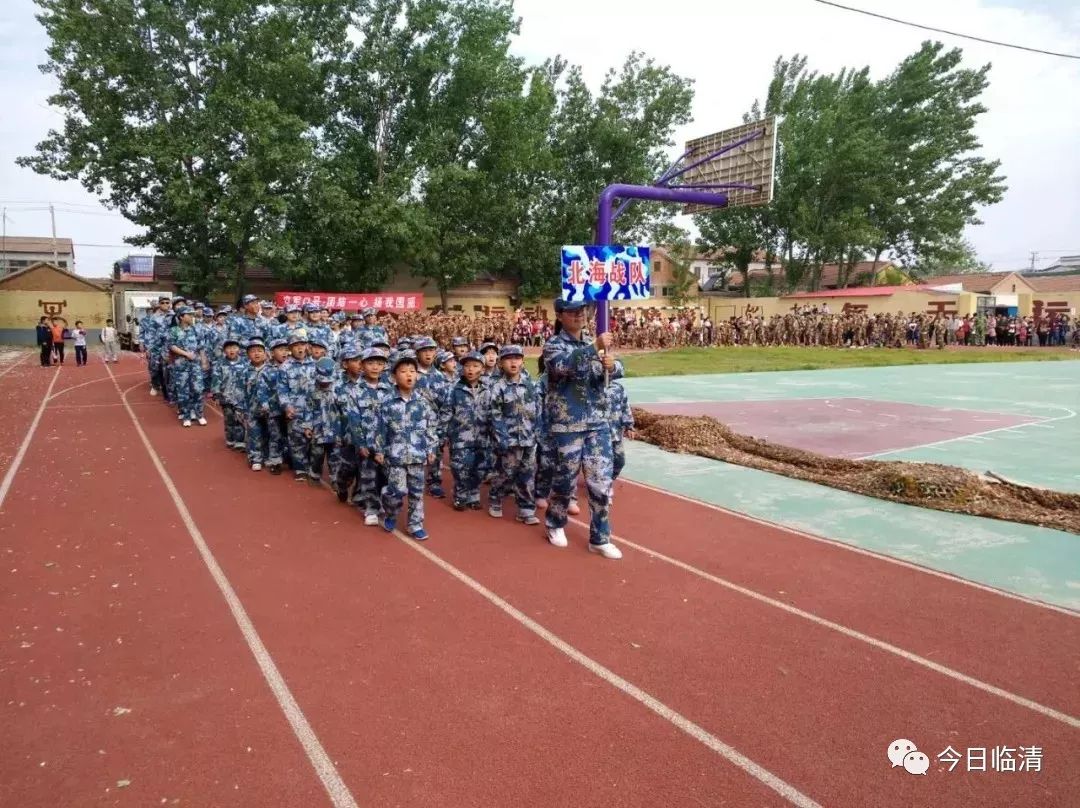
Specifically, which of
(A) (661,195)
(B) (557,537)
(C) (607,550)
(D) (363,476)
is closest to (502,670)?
(C) (607,550)

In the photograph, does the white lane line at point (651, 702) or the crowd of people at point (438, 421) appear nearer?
the white lane line at point (651, 702)

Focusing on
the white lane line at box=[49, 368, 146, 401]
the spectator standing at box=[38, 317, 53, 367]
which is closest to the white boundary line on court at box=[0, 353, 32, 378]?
the spectator standing at box=[38, 317, 53, 367]

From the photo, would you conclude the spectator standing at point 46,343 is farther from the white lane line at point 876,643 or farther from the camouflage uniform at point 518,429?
the white lane line at point 876,643

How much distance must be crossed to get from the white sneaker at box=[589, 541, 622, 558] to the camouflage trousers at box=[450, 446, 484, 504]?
174 cm

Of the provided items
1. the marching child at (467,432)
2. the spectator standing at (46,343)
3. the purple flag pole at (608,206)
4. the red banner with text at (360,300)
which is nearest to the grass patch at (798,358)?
the purple flag pole at (608,206)

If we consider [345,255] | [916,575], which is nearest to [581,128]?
[345,255]

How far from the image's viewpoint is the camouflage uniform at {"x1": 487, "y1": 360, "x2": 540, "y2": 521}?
22.1 feet

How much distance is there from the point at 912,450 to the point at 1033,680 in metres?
6.58

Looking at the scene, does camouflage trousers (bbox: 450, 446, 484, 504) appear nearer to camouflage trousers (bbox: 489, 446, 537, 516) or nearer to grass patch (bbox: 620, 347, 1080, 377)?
camouflage trousers (bbox: 489, 446, 537, 516)

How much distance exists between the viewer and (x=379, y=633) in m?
4.34

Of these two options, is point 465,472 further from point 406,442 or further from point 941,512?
point 941,512

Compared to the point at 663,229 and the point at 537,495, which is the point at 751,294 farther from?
the point at 537,495

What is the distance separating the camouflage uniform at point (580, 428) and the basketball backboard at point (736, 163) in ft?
34.8

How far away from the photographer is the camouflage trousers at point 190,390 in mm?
12031
